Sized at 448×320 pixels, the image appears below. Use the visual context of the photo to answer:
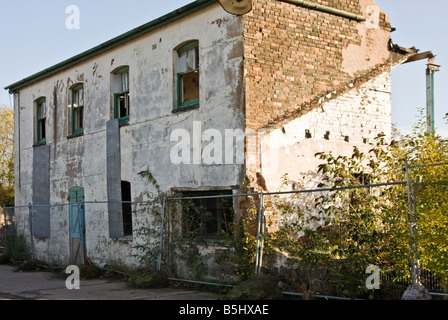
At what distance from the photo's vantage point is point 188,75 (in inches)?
542

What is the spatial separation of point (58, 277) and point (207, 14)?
826 centimetres

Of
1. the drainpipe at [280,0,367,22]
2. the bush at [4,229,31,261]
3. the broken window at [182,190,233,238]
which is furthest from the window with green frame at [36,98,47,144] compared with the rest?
the drainpipe at [280,0,367,22]

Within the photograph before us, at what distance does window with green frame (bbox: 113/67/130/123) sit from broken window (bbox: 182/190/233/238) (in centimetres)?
383

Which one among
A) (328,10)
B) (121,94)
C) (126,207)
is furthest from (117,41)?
(328,10)

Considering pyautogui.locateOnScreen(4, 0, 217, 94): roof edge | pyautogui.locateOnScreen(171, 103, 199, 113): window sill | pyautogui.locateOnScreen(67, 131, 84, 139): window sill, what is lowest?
pyautogui.locateOnScreen(67, 131, 84, 139): window sill

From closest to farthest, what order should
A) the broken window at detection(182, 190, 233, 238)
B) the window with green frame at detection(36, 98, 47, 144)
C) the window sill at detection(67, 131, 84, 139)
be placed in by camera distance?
1. the broken window at detection(182, 190, 233, 238)
2. the window sill at detection(67, 131, 84, 139)
3. the window with green frame at detection(36, 98, 47, 144)

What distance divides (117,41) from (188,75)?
2936 mm

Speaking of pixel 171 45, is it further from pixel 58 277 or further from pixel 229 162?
pixel 58 277

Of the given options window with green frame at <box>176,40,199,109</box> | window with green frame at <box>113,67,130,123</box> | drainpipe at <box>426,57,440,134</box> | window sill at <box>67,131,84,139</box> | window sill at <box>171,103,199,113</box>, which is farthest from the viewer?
window sill at <box>67,131,84,139</box>

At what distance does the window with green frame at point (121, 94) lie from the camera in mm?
15539

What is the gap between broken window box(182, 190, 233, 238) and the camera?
39.4ft

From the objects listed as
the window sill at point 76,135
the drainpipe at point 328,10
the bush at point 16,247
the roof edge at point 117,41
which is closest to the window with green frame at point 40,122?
the roof edge at point 117,41

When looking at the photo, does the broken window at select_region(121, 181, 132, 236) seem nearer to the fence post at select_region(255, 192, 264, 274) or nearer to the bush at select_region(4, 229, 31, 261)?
the bush at select_region(4, 229, 31, 261)

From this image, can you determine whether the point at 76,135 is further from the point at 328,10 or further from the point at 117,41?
the point at 328,10
